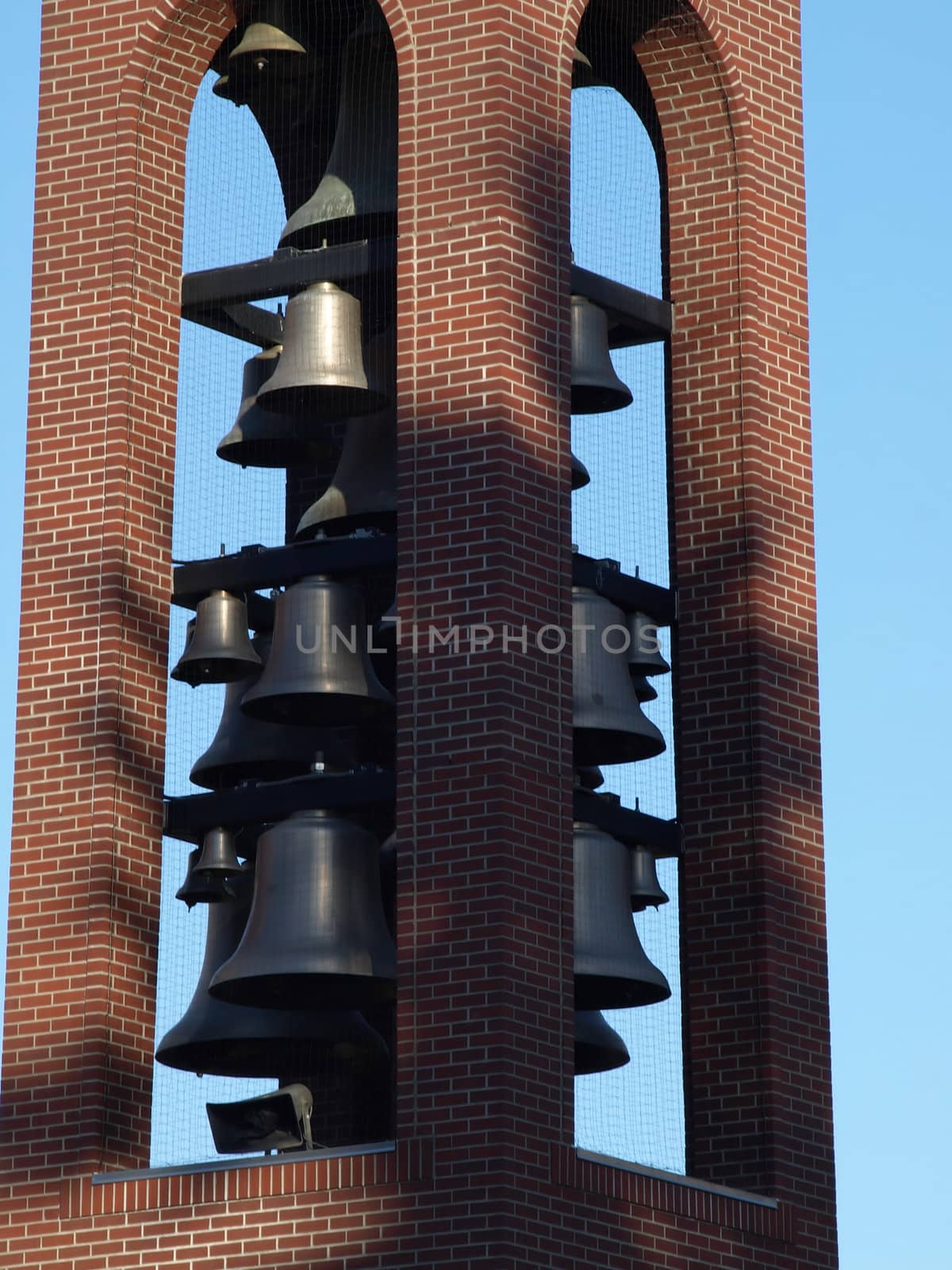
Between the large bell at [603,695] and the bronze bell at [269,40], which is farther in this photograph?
the bronze bell at [269,40]

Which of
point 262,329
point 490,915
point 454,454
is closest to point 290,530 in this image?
point 262,329

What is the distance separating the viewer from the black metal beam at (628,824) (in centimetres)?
2258

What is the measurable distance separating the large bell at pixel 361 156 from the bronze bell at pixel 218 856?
3752 millimetres

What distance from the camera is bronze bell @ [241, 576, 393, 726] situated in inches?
884

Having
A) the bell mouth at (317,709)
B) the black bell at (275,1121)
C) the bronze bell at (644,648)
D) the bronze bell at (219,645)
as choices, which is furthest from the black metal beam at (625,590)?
the black bell at (275,1121)

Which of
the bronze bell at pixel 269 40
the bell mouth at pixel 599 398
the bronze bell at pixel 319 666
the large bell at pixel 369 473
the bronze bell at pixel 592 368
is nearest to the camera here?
the bronze bell at pixel 319 666

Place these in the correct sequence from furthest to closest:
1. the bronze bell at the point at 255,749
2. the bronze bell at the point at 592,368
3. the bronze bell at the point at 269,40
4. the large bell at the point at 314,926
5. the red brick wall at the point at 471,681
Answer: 1. the bronze bell at the point at 269,40
2. the bronze bell at the point at 592,368
3. the bronze bell at the point at 255,749
4. the large bell at the point at 314,926
5. the red brick wall at the point at 471,681

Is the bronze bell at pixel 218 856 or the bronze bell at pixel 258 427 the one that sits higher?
the bronze bell at pixel 258 427

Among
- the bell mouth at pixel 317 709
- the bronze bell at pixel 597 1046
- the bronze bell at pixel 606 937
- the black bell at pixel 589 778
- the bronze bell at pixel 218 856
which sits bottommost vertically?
the bronze bell at pixel 597 1046

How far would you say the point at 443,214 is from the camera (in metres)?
22.8

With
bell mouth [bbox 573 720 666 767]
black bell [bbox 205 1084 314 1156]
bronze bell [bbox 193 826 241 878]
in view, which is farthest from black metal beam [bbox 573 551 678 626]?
black bell [bbox 205 1084 314 1156]

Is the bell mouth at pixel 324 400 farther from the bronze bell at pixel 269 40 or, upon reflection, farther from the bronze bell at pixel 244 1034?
the bronze bell at pixel 244 1034

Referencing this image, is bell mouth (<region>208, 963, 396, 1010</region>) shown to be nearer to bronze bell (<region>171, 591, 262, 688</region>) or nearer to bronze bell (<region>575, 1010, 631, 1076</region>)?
bronze bell (<region>575, 1010, 631, 1076</region>)

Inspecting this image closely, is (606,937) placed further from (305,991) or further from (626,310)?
(626,310)
